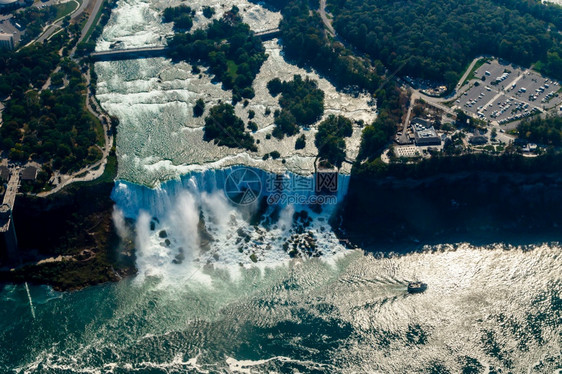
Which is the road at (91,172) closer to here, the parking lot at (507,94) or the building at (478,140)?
the building at (478,140)

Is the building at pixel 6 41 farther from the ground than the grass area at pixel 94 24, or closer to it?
closer to it

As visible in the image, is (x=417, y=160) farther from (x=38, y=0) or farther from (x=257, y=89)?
(x=38, y=0)

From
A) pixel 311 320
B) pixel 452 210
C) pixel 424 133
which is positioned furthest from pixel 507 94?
pixel 311 320

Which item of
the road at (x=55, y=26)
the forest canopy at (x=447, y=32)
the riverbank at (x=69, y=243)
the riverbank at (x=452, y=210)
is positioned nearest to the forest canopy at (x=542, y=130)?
the riverbank at (x=452, y=210)

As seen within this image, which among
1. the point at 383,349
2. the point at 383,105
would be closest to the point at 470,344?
the point at 383,349

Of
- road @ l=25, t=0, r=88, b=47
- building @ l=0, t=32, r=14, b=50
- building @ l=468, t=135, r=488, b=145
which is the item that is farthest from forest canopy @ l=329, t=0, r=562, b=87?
building @ l=0, t=32, r=14, b=50
